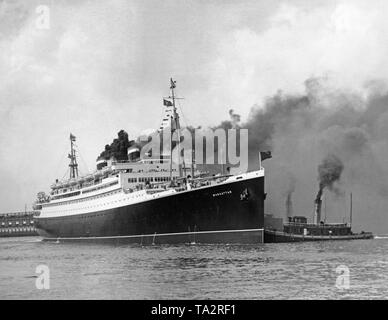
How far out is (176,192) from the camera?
203ft

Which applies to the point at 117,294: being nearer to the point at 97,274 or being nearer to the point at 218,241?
the point at 97,274

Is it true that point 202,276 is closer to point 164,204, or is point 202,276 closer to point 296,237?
point 164,204

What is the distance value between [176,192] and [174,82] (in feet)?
34.0

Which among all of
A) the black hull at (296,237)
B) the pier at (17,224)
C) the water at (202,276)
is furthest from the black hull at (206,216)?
the pier at (17,224)

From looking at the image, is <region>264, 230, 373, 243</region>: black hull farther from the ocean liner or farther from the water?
the water

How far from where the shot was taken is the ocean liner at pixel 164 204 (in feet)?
196

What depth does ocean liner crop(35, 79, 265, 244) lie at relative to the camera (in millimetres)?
59719

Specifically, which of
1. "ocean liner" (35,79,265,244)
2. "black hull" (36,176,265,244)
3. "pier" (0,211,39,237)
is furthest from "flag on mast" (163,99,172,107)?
"pier" (0,211,39,237)

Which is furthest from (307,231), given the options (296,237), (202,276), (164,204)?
(202,276)

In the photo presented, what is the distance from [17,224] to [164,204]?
101 metres

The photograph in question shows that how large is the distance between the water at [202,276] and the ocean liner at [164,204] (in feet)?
25.5

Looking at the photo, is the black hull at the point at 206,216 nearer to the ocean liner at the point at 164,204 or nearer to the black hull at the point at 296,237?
the ocean liner at the point at 164,204

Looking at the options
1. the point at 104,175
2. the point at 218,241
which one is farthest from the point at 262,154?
the point at 104,175
